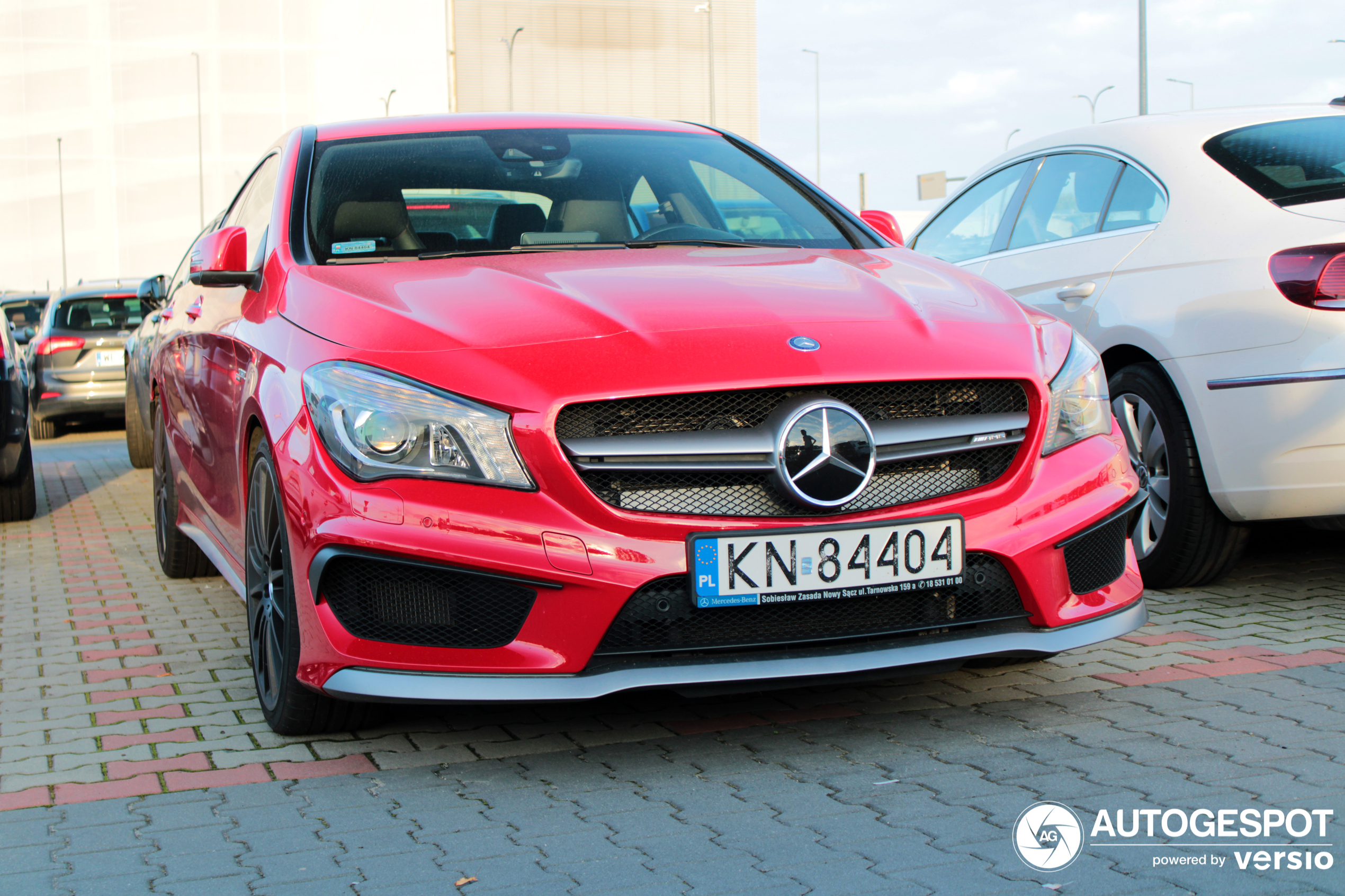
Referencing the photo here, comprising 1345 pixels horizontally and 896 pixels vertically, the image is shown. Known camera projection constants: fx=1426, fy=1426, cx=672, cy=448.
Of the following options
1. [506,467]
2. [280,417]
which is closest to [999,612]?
[506,467]

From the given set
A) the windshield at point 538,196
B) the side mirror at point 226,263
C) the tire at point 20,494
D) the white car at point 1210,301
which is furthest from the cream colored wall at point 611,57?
the side mirror at point 226,263

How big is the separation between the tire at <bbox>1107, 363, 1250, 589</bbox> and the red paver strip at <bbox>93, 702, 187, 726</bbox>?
3.07m

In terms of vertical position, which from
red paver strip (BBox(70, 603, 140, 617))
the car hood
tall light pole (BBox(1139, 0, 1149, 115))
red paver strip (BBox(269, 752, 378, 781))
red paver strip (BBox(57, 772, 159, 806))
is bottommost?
red paver strip (BBox(70, 603, 140, 617))

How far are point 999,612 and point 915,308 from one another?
0.76 meters

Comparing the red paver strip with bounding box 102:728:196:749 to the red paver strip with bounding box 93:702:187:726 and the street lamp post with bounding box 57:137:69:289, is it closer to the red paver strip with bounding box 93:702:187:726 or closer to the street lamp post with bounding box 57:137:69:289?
the red paver strip with bounding box 93:702:187:726

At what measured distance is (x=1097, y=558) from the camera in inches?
136

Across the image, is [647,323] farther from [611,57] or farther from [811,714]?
[611,57]

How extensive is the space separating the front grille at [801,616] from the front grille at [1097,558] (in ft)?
0.65

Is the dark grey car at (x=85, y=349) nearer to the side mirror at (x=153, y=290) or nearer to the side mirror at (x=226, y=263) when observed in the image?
the side mirror at (x=153, y=290)

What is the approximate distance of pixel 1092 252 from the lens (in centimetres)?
536

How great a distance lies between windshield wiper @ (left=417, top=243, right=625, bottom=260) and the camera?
402 centimetres

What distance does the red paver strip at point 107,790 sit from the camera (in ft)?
10.6

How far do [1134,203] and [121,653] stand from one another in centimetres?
395

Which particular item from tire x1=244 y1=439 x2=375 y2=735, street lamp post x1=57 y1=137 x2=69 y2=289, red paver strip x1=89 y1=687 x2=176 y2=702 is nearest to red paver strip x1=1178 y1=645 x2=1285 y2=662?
tire x1=244 y1=439 x2=375 y2=735
